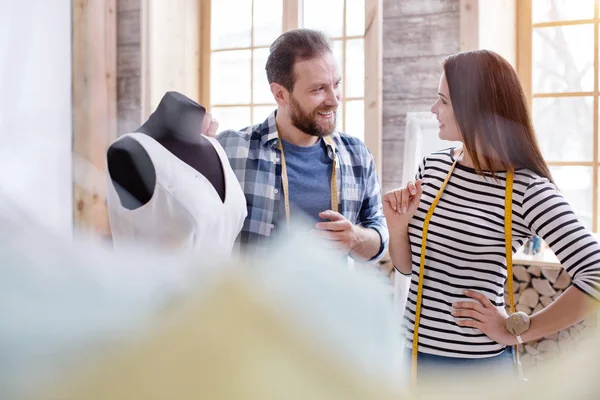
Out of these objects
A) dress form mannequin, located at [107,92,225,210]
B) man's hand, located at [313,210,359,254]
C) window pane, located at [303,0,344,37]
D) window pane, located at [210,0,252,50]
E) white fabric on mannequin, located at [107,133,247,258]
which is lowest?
man's hand, located at [313,210,359,254]

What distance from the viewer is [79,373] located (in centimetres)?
7

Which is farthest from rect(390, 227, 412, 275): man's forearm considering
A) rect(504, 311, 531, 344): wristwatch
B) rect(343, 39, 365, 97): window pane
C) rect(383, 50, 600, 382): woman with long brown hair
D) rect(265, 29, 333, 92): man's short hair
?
rect(343, 39, 365, 97): window pane

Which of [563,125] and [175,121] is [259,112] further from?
[563,125]

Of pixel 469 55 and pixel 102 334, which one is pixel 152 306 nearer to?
pixel 102 334

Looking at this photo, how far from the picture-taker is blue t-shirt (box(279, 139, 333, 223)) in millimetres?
212

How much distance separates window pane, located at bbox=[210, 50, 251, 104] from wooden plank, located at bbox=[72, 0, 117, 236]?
7 cm

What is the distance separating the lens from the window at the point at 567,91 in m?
1.46

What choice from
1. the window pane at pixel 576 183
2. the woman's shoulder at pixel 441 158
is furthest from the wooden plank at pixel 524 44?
the woman's shoulder at pixel 441 158

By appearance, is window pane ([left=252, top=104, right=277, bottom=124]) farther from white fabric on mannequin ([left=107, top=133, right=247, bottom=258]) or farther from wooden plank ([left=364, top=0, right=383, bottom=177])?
wooden plank ([left=364, top=0, right=383, bottom=177])

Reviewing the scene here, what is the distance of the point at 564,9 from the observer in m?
1.51

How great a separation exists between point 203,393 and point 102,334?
2cm

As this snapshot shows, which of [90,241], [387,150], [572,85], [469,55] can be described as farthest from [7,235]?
[572,85]

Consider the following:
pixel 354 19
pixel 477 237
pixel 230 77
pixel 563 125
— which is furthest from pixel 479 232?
pixel 563 125

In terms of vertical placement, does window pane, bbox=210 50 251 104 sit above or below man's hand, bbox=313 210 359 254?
above
